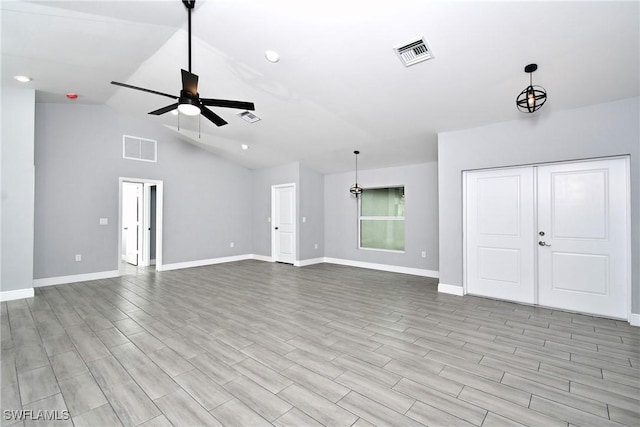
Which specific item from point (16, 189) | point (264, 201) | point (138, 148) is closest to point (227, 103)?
point (16, 189)

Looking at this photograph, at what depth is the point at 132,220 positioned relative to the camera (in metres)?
7.66

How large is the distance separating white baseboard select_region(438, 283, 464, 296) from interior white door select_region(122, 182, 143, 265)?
7056mm

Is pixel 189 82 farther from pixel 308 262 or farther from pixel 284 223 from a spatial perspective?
pixel 308 262

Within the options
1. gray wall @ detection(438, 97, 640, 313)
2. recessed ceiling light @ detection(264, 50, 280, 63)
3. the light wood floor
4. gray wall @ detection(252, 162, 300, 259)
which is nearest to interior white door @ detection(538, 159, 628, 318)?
gray wall @ detection(438, 97, 640, 313)

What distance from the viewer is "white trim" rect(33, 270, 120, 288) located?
204 inches

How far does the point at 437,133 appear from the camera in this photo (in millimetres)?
4883

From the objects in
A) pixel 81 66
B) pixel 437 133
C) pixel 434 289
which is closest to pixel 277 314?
pixel 434 289

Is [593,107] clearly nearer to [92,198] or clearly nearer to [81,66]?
[81,66]

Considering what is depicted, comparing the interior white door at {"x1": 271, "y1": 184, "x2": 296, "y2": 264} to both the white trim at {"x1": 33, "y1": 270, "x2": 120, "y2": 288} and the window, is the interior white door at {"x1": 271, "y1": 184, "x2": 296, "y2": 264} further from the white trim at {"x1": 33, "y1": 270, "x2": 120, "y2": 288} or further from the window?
the white trim at {"x1": 33, "y1": 270, "x2": 120, "y2": 288}

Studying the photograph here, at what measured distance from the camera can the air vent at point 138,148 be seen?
20.4 feet

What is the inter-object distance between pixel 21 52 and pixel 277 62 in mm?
3172

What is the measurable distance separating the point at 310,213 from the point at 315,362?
5337 millimetres

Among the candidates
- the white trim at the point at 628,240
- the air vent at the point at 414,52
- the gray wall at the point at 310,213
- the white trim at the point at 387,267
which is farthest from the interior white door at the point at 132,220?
the white trim at the point at 628,240

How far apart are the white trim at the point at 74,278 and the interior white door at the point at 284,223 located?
3.65 meters
